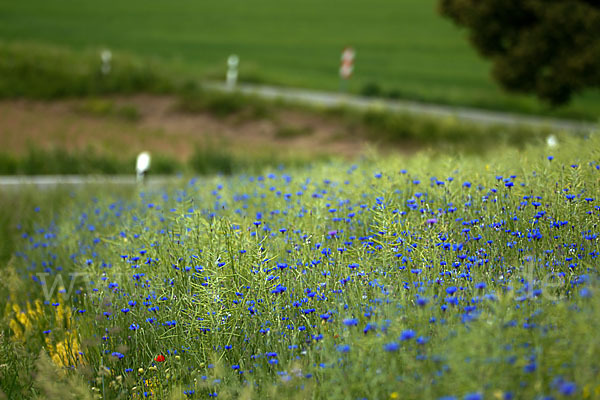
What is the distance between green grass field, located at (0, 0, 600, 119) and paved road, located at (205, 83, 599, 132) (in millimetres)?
981

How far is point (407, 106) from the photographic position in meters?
15.9

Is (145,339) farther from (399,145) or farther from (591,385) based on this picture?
(399,145)

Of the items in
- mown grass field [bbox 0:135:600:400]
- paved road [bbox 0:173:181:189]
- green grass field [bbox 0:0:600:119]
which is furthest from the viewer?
green grass field [bbox 0:0:600:119]

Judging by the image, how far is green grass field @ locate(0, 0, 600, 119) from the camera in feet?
67.8

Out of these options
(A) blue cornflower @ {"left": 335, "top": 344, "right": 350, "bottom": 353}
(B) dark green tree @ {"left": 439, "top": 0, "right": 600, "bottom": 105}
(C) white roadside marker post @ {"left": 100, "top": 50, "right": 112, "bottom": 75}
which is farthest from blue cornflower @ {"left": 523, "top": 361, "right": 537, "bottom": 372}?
(C) white roadside marker post @ {"left": 100, "top": 50, "right": 112, "bottom": 75}

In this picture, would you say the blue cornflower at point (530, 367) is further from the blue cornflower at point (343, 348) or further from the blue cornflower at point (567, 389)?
the blue cornflower at point (343, 348)

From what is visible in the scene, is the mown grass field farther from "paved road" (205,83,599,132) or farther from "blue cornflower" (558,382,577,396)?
"paved road" (205,83,599,132)

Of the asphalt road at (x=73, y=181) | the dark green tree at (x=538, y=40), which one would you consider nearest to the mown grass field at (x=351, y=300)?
the asphalt road at (x=73, y=181)

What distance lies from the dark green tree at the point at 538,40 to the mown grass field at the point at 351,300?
805 centimetres

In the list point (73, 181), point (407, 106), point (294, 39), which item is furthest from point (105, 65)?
point (294, 39)

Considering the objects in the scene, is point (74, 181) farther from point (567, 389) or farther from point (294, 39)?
point (294, 39)

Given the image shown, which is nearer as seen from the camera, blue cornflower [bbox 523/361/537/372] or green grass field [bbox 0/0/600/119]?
blue cornflower [bbox 523/361/537/372]

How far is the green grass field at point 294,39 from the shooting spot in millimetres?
20659

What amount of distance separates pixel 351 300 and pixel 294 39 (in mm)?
29569
